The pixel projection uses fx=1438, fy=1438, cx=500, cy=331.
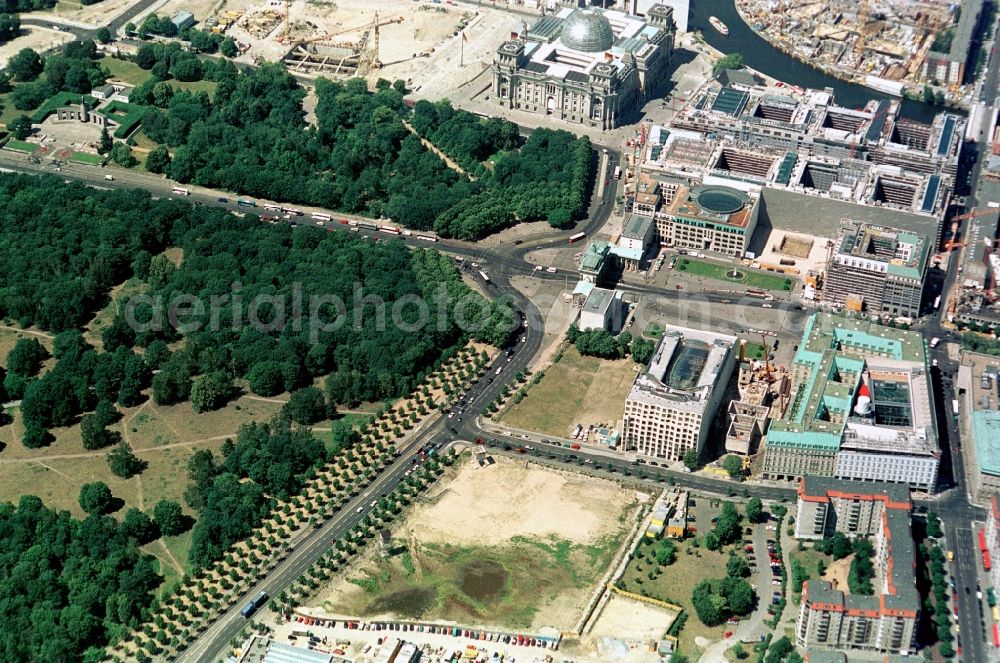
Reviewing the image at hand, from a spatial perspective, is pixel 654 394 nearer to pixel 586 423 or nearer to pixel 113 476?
pixel 586 423

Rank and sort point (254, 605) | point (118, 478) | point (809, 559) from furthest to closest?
point (118, 478) → point (809, 559) → point (254, 605)

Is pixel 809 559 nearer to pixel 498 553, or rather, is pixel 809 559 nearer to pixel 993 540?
pixel 993 540

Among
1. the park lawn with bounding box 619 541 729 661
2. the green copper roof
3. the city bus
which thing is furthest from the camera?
the green copper roof

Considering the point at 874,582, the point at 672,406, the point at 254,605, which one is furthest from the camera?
the point at 672,406

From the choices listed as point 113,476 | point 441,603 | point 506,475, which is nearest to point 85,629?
point 113,476

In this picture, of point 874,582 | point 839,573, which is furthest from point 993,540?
point 839,573

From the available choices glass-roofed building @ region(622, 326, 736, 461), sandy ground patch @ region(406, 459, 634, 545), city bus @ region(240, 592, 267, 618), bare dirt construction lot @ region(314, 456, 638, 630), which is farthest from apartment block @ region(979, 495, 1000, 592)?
city bus @ region(240, 592, 267, 618)

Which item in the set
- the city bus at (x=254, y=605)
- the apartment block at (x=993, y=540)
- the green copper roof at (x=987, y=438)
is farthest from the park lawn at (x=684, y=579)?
the city bus at (x=254, y=605)

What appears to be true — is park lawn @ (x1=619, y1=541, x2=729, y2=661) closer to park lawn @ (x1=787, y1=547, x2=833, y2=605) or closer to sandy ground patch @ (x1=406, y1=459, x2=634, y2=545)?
park lawn @ (x1=787, y1=547, x2=833, y2=605)
